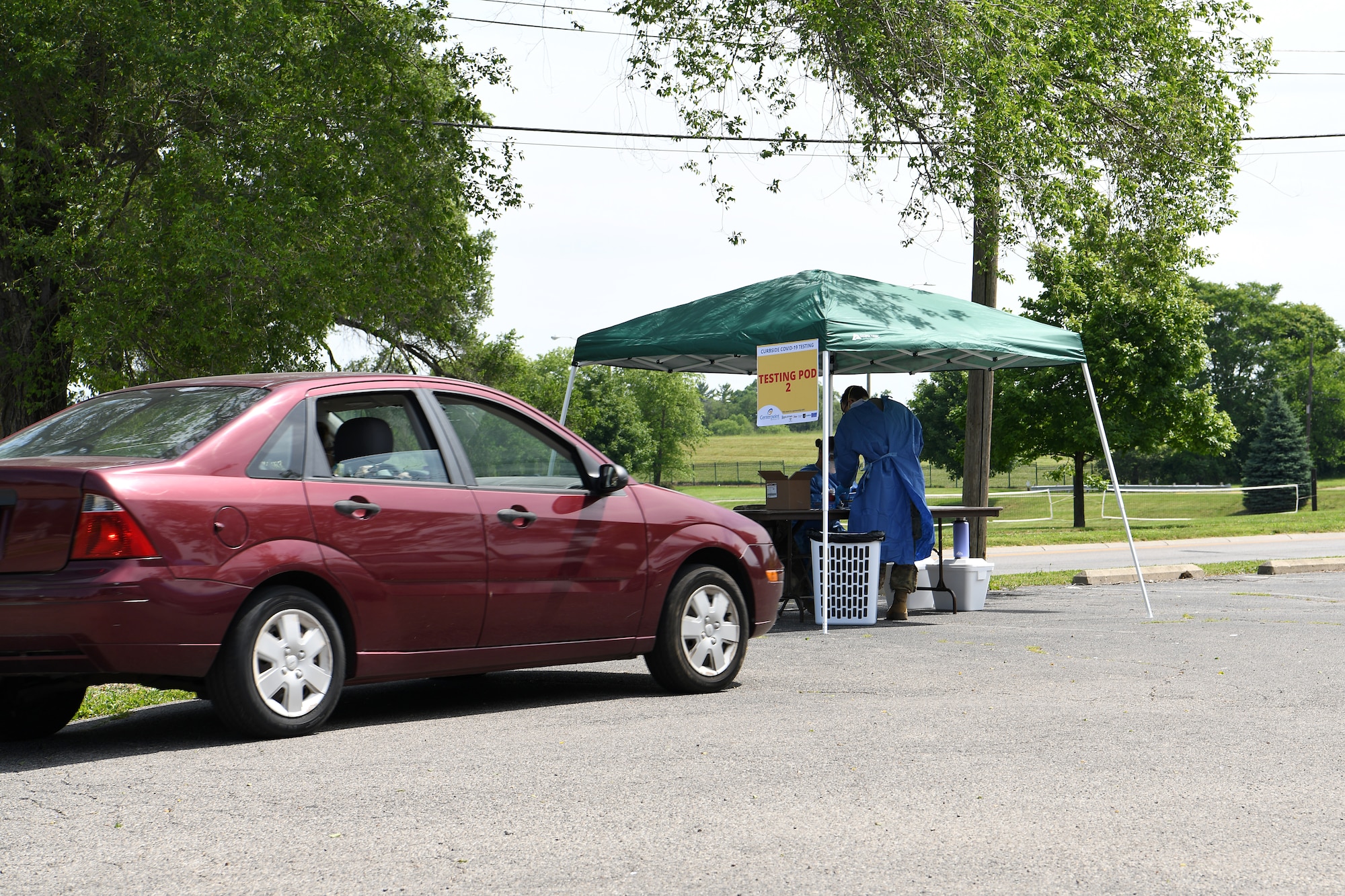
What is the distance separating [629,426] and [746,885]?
106 m

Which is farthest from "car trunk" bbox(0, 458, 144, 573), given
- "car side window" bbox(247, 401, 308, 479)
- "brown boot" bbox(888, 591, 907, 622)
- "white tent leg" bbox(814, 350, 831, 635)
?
"brown boot" bbox(888, 591, 907, 622)

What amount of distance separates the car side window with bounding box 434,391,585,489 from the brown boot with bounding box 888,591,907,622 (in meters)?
5.59

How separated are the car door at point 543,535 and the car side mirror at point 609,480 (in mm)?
57

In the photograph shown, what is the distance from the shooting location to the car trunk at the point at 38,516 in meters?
5.50

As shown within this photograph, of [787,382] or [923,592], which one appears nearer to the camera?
[787,382]

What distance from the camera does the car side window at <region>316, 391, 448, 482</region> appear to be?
6383 mm

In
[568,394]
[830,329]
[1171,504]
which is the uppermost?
[830,329]

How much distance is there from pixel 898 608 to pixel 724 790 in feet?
24.0

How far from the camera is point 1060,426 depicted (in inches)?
1587

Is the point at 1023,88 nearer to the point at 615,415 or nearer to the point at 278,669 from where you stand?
the point at 278,669

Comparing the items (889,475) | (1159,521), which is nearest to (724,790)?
(889,475)

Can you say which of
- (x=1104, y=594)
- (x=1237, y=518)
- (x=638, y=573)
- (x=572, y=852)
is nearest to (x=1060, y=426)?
(x=1237, y=518)

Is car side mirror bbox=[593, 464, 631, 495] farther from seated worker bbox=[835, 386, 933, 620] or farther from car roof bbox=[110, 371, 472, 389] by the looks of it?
seated worker bbox=[835, 386, 933, 620]

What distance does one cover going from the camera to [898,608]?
1222cm
